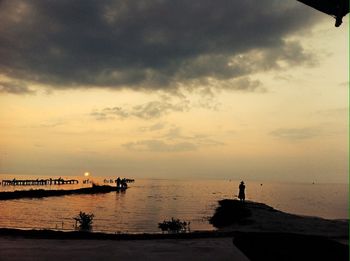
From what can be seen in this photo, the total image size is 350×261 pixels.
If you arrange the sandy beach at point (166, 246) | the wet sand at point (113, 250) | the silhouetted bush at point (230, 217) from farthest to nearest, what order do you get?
1. the silhouetted bush at point (230, 217)
2. the sandy beach at point (166, 246)
3. the wet sand at point (113, 250)

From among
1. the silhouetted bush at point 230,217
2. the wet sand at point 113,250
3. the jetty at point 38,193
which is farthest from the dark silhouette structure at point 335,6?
the jetty at point 38,193

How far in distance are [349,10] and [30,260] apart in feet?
28.7

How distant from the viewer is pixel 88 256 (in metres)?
10.2

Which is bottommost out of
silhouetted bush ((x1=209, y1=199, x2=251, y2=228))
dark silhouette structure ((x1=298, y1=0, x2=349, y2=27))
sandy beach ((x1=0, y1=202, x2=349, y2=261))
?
silhouetted bush ((x1=209, y1=199, x2=251, y2=228))

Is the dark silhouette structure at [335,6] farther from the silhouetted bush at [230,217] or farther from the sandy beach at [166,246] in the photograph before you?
the silhouetted bush at [230,217]

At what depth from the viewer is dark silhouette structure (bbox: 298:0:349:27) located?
6.40m

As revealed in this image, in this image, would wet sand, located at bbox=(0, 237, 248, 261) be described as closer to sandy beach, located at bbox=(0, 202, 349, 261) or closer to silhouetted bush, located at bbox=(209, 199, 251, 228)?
sandy beach, located at bbox=(0, 202, 349, 261)

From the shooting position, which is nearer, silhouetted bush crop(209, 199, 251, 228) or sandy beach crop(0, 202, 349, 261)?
sandy beach crop(0, 202, 349, 261)

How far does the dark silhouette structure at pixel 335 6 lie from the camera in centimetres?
640

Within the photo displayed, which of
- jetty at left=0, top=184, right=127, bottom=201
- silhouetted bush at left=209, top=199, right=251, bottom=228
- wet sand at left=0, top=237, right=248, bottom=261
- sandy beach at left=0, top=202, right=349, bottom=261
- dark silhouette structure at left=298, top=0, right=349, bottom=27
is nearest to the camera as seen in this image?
dark silhouette structure at left=298, top=0, right=349, bottom=27

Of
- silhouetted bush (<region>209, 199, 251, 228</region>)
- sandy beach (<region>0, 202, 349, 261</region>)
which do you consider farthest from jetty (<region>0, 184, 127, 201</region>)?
sandy beach (<region>0, 202, 349, 261</region>)

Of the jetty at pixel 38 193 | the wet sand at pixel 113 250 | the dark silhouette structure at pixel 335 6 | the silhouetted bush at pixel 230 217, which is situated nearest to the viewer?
the dark silhouette structure at pixel 335 6

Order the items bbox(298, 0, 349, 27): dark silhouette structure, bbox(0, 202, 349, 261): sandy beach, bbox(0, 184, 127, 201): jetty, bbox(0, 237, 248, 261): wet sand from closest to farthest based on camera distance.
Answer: bbox(298, 0, 349, 27): dark silhouette structure < bbox(0, 237, 248, 261): wet sand < bbox(0, 202, 349, 261): sandy beach < bbox(0, 184, 127, 201): jetty

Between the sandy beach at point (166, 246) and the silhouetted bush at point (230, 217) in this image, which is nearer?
the sandy beach at point (166, 246)
